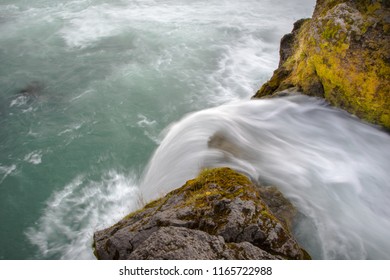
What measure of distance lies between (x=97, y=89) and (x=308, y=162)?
8.28 meters

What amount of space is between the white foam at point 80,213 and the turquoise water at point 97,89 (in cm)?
3

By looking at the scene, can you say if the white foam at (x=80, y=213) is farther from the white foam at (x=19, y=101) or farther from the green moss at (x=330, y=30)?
the green moss at (x=330, y=30)

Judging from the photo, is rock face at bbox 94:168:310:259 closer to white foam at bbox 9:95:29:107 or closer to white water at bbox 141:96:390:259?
white water at bbox 141:96:390:259

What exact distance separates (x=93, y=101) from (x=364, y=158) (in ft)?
28.2

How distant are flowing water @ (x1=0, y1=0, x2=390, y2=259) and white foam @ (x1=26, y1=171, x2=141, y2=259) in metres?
0.03

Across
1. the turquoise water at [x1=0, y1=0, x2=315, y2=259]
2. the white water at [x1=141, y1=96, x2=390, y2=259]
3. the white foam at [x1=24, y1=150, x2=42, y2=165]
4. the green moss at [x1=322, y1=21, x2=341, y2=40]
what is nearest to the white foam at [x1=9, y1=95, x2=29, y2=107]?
the turquoise water at [x1=0, y1=0, x2=315, y2=259]

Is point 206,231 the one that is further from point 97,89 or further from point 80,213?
point 97,89

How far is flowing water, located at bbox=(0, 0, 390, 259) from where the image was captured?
234 inches

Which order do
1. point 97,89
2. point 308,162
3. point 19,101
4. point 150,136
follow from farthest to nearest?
point 97,89 → point 19,101 → point 150,136 → point 308,162

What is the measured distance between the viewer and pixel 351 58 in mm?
7102

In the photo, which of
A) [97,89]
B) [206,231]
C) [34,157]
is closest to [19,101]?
[97,89]

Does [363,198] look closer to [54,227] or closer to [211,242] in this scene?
[211,242]

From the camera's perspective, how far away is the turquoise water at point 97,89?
25.1ft
